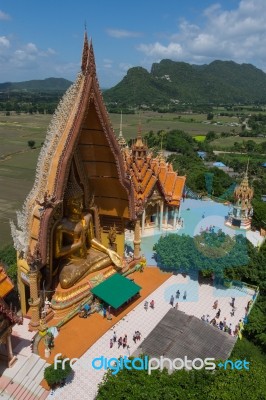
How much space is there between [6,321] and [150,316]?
9.63m

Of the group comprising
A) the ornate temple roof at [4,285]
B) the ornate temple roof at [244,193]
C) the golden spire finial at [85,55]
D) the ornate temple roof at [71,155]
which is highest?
the golden spire finial at [85,55]

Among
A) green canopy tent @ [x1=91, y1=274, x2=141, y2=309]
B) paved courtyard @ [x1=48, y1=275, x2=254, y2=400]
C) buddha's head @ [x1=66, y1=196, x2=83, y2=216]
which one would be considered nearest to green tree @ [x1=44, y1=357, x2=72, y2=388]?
paved courtyard @ [x1=48, y1=275, x2=254, y2=400]

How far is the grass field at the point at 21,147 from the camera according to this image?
5320 centimetres

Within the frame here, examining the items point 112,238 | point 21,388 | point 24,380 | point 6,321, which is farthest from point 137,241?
point 21,388

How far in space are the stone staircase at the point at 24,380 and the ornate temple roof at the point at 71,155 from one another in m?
5.28

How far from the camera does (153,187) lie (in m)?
32.7

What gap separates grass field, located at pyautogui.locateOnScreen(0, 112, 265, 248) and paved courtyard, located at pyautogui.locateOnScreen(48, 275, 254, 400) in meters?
16.2

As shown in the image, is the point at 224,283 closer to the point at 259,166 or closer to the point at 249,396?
the point at 249,396

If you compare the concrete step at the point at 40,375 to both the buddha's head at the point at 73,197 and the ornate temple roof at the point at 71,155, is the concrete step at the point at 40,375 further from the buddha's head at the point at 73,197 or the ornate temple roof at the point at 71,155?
the buddha's head at the point at 73,197

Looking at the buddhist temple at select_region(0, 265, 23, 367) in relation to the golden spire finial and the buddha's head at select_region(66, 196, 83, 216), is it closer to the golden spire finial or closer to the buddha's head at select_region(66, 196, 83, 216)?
the buddha's head at select_region(66, 196, 83, 216)

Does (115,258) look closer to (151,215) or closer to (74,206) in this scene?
(74,206)

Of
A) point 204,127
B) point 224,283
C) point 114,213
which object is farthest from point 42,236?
point 204,127

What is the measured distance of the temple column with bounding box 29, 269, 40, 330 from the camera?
65.7 feet

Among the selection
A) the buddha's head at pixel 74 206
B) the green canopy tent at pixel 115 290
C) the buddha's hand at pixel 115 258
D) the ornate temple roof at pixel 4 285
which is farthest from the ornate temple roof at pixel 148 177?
the ornate temple roof at pixel 4 285
